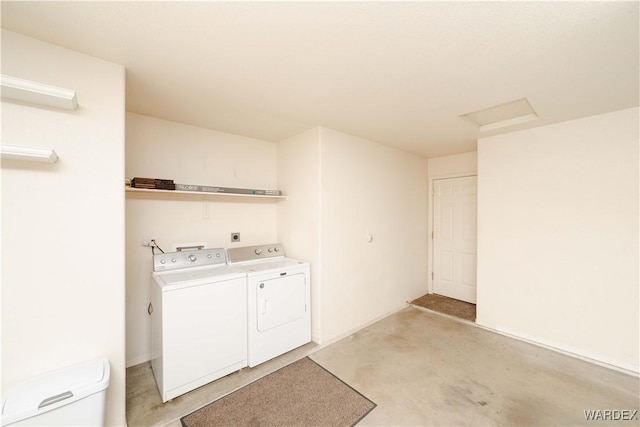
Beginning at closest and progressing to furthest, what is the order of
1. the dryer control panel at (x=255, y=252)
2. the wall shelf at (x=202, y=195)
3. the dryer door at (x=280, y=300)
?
the wall shelf at (x=202, y=195)
the dryer door at (x=280, y=300)
the dryer control panel at (x=255, y=252)

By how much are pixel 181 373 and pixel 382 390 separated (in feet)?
5.18

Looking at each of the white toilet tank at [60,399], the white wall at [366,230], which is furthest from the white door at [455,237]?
the white toilet tank at [60,399]

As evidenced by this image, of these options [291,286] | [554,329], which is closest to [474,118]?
[554,329]

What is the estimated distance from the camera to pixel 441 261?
4.22 m

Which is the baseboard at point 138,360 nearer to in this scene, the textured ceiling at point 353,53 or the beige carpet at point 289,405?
the beige carpet at point 289,405

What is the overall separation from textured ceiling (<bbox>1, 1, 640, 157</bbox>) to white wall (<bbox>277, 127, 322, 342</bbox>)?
556mm

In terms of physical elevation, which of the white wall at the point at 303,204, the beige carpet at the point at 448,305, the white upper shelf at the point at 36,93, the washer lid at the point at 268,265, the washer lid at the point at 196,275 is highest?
the white upper shelf at the point at 36,93

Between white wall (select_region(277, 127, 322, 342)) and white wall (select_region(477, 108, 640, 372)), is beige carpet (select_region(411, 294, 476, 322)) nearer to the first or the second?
white wall (select_region(477, 108, 640, 372))

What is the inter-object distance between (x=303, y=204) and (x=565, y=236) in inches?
108

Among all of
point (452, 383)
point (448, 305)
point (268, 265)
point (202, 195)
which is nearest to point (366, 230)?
point (268, 265)

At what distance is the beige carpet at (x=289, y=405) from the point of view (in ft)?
5.60

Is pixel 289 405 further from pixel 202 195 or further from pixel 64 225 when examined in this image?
pixel 202 195

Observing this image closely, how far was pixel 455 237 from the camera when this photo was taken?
13.1ft

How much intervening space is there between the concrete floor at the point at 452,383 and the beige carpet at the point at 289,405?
85 mm
